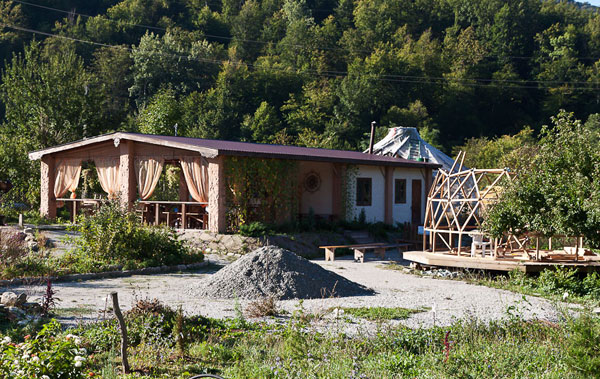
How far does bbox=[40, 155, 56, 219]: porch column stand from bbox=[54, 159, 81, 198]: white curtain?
21 cm

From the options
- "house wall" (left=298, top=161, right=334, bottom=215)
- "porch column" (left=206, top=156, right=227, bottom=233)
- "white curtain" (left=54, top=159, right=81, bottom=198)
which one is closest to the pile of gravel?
"porch column" (left=206, top=156, right=227, bottom=233)

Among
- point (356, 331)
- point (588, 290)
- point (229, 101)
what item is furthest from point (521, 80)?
point (356, 331)

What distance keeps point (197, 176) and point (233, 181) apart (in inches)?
52.1

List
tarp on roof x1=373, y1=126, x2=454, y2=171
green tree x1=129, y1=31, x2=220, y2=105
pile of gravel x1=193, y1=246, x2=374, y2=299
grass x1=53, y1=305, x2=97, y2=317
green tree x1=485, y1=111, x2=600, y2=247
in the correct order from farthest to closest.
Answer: green tree x1=129, y1=31, x2=220, y2=105
tarp on roof x1=373, y1=126, x2=454, y2=171
pile of gravel x1=193, y1=246, x2=374, y2=299
green tree x1=485, y1=111, x2=600, y2=247
grass x1=53, y1=305, x2=97, y2=317

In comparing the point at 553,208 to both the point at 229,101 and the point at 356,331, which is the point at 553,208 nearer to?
the point at 356,331

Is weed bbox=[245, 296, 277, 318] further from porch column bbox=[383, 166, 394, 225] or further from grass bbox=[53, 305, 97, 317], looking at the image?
porch column bbox=[383, 166, 394, 225]

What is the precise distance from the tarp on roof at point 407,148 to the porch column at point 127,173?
17.2 meters

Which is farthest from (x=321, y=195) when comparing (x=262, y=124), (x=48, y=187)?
(x=262, y=124)

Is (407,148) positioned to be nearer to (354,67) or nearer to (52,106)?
(52,106)

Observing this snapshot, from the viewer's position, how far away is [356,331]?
28.1 ft

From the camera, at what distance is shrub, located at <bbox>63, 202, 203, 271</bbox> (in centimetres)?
1470

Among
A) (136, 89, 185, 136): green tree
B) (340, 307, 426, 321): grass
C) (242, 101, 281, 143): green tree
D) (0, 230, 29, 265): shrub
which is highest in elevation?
(242, 101, 281, 143): green tree

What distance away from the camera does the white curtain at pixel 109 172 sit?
22.8m

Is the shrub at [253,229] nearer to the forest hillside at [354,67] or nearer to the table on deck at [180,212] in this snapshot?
the table on deck at [180,212]
